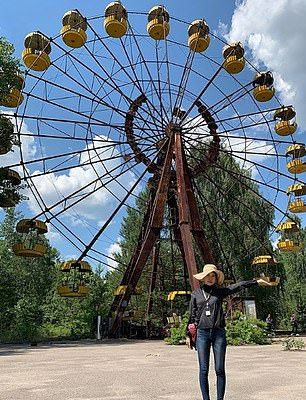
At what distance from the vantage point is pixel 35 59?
2067 centimetres

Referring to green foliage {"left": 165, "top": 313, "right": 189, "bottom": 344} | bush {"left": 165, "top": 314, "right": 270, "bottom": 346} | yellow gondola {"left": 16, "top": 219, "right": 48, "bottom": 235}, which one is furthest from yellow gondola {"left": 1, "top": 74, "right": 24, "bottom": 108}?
bush {"left": 165, "top": 314, "right": 270, "bottom": 346}

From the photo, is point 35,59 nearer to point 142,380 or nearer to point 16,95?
point 16,95

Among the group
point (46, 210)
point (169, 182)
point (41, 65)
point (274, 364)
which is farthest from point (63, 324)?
point (274, 364)

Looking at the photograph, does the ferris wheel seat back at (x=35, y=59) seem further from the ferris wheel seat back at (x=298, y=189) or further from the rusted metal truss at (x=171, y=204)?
the ferris wheel seat back at (x=298, y=189)

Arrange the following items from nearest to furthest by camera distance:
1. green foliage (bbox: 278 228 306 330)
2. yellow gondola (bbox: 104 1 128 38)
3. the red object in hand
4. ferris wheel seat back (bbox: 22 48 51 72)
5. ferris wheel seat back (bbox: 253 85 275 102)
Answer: the red object in hand → ferris wheel seat back (bbox: 22 48 51 72) → yellow gondola (bbox: 104 1 128 38) → ferris wheel seat back (bbox: 253 85 275 102) → green foliage (bbox: 278 228 306 330)

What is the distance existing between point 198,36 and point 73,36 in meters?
6.06

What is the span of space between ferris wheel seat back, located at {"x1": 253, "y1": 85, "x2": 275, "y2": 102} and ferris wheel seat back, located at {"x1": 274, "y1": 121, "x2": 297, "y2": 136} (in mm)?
1399

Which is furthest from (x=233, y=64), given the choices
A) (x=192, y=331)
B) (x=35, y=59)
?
(x=192, y=331)

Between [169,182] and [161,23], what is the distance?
25.1 feet

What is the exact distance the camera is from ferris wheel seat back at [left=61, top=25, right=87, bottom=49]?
20934mm

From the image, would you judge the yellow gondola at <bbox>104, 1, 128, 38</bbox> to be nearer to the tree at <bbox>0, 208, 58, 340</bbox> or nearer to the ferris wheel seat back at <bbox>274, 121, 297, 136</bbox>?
the ferris wheel seat back at <bbox>274, 121, 297, 136</bbox>

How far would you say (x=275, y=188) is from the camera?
23.8 m

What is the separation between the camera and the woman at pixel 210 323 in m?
4.76

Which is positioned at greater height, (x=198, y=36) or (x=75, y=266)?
(x=198, y=36)
